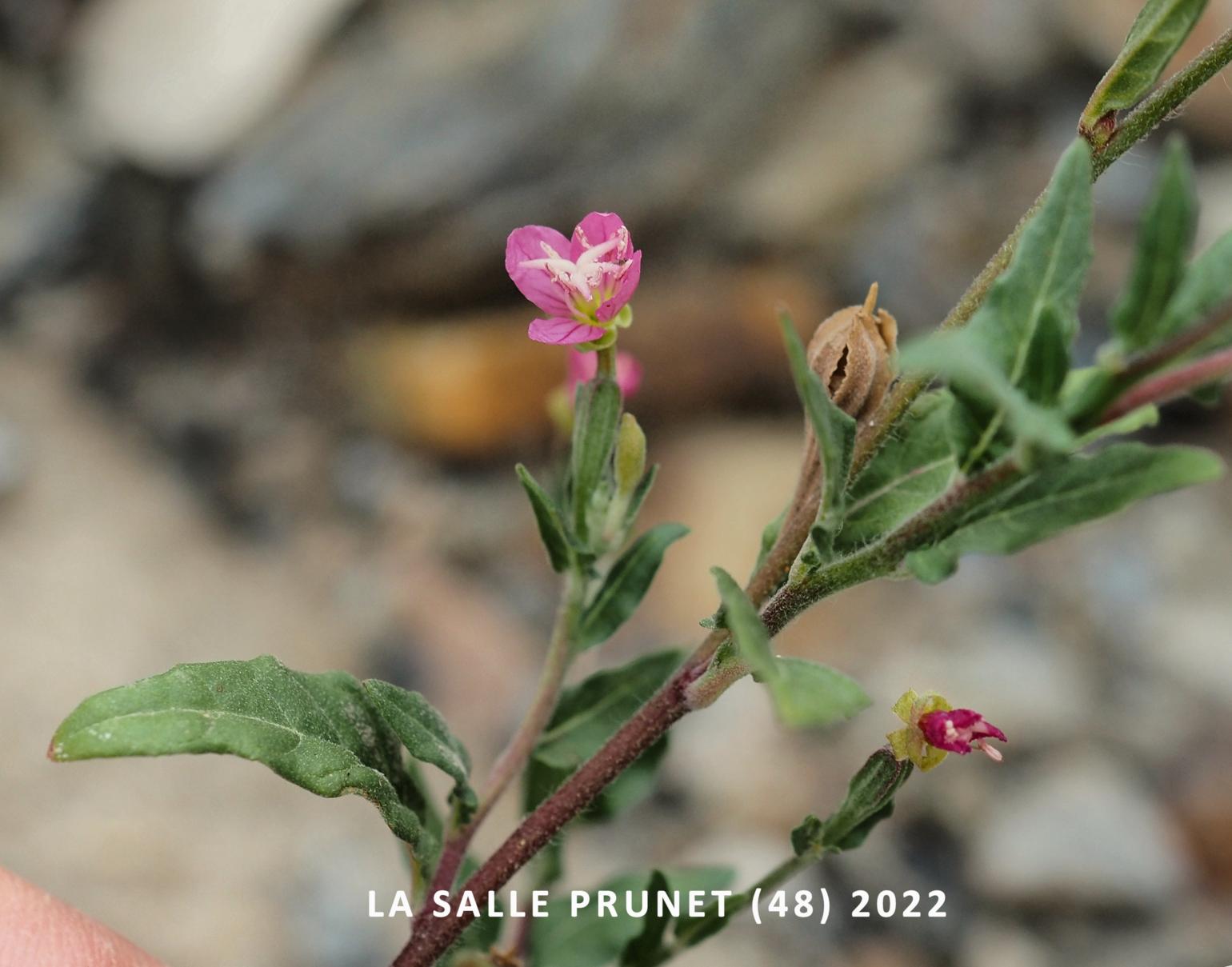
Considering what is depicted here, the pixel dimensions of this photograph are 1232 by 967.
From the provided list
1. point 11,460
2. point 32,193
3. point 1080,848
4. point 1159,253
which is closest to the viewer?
point 1159,253

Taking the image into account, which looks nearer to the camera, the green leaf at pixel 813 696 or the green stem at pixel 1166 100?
the green leaf at pixel 813 696

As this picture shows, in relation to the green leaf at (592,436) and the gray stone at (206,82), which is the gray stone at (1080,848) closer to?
the green leaf at (592,436)

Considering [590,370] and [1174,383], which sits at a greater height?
[590,370]

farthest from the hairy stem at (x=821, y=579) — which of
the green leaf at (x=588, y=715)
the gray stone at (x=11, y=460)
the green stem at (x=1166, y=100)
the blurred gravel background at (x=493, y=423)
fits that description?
the gray stone at (x=11, y=460)

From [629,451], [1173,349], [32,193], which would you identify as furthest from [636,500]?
[32,193]

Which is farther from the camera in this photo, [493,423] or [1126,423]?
[493,423]

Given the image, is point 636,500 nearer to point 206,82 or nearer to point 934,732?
point 934,732

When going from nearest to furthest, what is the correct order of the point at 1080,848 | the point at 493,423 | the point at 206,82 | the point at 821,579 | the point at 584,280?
1. the point at 821,579
2. the point at 584,280
3. the point at 1080,848
4. the point at 493,423
5. the point at 206,82
